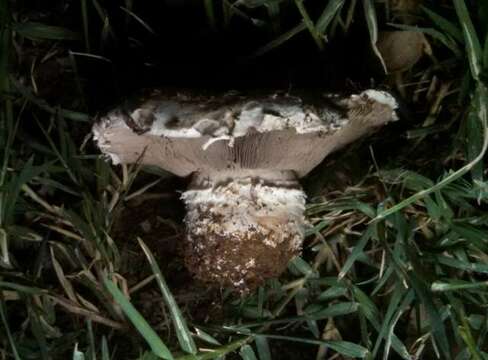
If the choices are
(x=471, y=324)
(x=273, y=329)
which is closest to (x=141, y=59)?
(x=273, y=329)

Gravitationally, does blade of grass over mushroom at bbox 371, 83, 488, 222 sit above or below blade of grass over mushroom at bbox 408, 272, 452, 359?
above

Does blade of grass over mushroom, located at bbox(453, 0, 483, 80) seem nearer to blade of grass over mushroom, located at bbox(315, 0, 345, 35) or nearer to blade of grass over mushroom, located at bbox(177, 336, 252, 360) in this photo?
blade of grass over mushroom, located at bbox(315, 0, 345, 35)

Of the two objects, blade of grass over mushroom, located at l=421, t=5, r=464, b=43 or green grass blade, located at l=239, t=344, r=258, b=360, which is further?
green grass blade, located at l=239, t=344, r=258, b=360

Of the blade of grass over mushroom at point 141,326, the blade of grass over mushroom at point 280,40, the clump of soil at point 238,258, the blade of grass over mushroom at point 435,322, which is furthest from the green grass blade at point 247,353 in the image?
the blade of grass over mushroom at point 280,40

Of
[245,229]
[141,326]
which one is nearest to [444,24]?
[245,229]

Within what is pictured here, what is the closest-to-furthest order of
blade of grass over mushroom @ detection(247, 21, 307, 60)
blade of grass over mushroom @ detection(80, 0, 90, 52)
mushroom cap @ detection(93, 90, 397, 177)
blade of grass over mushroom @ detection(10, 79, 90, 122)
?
1. mushroom cap @ detection(93, 90, 397, 177)
2. blade of grass over mushroom @ detection(247, 21, 307, 60)
3. blade of grass over mushroom @ detection(80, 0, 90, 52)
4. blade of grass over mushroom @ detection(10, 79, 90, 122)

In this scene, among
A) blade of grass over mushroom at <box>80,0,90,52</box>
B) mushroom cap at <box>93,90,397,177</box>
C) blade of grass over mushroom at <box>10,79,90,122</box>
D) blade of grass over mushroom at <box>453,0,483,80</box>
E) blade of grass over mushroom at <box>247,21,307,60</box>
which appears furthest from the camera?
blade of grass over mushroom at <box>10,79,90,122</box>

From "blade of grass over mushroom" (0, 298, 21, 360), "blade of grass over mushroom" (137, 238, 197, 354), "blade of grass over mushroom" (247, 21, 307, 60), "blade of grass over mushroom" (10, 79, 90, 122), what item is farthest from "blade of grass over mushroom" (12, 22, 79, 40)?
"blade of grass over mushroom" (0, 298, 21, 360)

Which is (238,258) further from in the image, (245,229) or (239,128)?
(239,128)

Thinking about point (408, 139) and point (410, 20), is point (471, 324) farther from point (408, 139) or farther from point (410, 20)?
point (410, 20)
